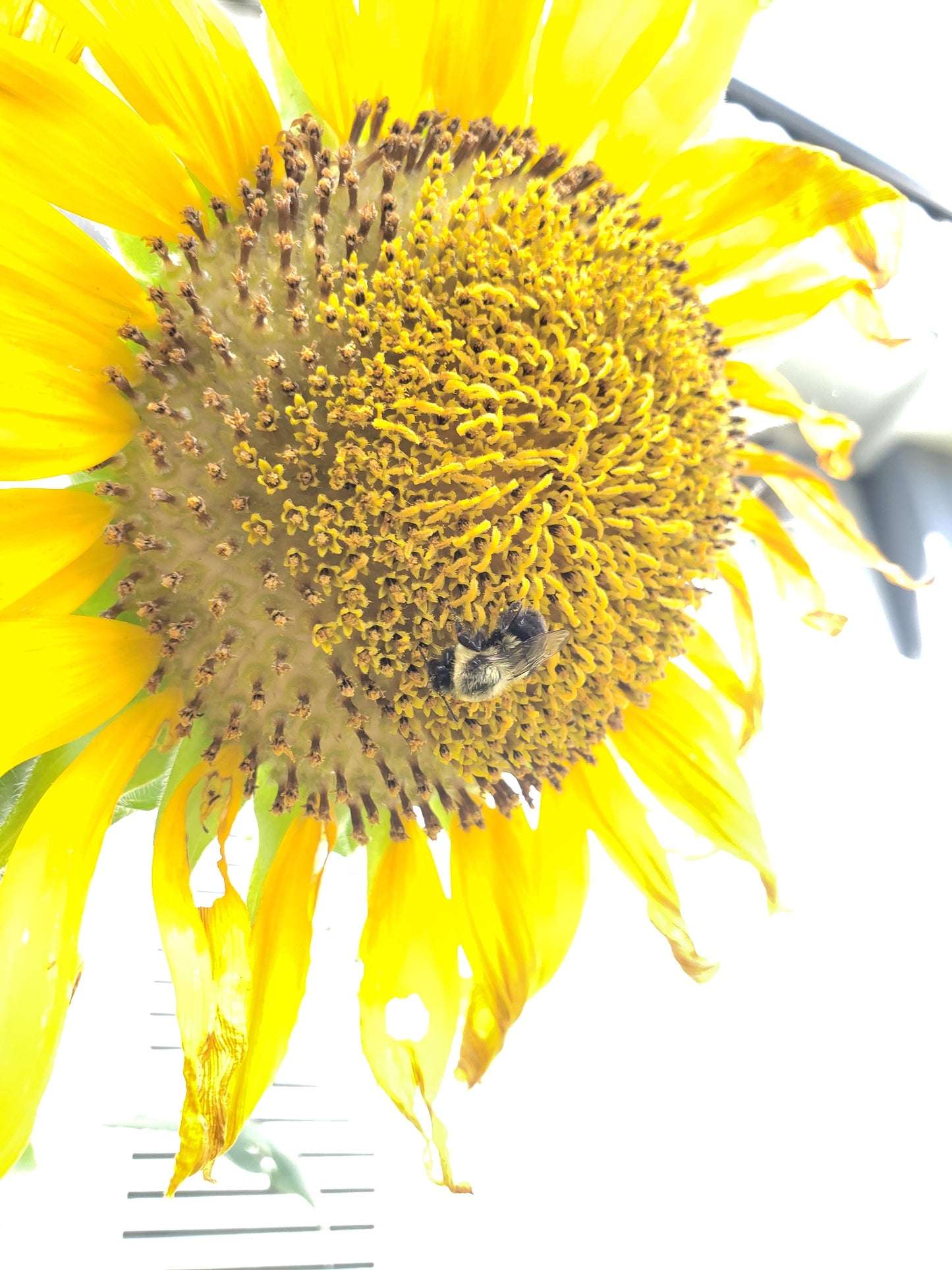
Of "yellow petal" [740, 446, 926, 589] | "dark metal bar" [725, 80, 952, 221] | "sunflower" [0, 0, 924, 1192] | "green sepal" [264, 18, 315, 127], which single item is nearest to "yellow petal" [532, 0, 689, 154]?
"sunflower" [0, 0, 924, 1192]

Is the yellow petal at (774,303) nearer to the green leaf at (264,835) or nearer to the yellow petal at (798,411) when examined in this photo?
the yellow petal at (798,411)

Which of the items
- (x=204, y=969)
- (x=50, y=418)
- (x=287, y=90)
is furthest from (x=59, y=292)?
(x=204, y=969)

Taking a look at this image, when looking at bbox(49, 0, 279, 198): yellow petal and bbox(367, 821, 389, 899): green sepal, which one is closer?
bbox(49, 0, 279, 198): yellow petal

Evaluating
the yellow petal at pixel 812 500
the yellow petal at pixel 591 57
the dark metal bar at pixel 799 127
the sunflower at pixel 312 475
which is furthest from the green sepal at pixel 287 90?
the dark metal bar at pixel 799 127

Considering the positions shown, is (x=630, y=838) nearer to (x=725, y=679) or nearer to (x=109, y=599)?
(x=725, y=679)

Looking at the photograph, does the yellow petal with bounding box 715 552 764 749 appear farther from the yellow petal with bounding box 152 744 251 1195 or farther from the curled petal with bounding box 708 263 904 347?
the yellow petal with bounding box 152 744 251 1195
